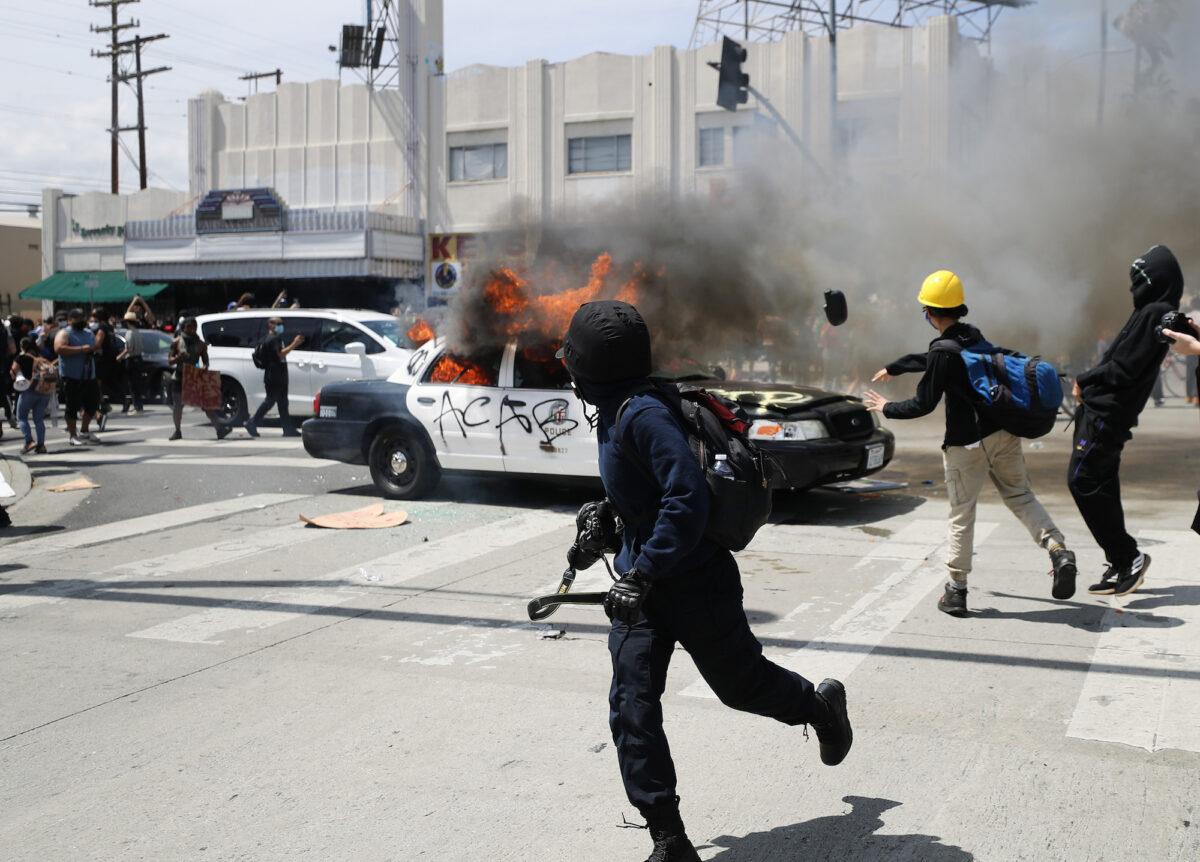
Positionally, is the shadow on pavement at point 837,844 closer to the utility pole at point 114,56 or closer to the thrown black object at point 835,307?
the thrown black object at point 835,307

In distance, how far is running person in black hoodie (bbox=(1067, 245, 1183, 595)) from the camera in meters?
6.14

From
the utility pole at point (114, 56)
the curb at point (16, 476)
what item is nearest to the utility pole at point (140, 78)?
the utility pole at point (114, 56)

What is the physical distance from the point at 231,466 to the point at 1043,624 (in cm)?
949

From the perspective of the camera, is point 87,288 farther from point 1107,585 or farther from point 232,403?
point 1107,585

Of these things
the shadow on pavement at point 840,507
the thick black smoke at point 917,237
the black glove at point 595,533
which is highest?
the thick black smoke at point 917,237

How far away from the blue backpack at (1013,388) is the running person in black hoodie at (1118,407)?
0.41 meters

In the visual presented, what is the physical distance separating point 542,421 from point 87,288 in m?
37.7

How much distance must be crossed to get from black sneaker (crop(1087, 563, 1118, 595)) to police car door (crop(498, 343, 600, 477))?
161 inches

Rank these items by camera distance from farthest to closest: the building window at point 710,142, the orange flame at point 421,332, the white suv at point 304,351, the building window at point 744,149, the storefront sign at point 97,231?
the storefront sign at point 97,231, the building window at point 710,142, the white suv at point 304,351, the building window at point 744,149, the orange flame at point 421,332

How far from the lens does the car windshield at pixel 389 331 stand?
15.8 metres

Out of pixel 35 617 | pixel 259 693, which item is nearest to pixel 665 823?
pixel 259 693

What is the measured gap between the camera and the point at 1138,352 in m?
6.15

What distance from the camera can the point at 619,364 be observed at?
338 centimetres

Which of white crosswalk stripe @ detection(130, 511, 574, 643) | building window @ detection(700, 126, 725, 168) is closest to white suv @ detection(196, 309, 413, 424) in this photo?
white crosswalk stripe @ detection(130, 511, 574, 643)
